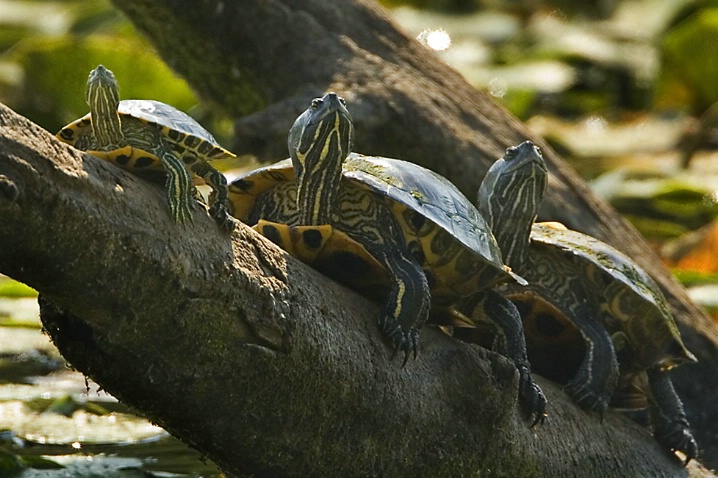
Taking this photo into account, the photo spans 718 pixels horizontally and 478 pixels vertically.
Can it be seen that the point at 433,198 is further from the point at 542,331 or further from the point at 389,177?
the point at 542,331

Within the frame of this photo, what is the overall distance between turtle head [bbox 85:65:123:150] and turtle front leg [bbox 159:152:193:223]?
7.2 inches

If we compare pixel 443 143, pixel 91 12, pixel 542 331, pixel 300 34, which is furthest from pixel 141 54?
pixel 542 331

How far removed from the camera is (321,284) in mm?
2838

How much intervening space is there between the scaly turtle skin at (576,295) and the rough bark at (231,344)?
67 centimetres

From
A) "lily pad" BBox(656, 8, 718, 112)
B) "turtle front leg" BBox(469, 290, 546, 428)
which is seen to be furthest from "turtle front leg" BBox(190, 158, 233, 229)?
"lily pad" BBox(656, 8, 718, 112)

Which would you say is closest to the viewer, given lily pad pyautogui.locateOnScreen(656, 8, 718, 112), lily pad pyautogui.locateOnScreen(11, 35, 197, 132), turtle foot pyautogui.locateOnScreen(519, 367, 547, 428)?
turtle foot pyautogui.locateOnScreen(519, 367, 547, 428)

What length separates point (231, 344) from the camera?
2.52 metres

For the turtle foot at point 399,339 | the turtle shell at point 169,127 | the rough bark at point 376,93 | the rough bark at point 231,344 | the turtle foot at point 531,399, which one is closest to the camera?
the rough bark at point 231,344

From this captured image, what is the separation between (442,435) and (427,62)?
7.55 feet

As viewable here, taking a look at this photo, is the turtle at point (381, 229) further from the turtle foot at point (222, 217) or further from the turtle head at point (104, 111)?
the turtle head at point (104, 111)

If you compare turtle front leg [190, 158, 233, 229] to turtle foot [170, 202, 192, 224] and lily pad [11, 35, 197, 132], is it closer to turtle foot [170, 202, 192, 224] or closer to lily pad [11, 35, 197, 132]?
turtle foot [170, 202, 192, 224]

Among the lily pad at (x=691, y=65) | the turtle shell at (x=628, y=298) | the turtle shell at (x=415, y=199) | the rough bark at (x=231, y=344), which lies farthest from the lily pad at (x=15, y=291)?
the lily pad at (x=691, y=65)

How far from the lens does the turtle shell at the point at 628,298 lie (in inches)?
147

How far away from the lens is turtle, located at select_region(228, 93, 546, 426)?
9.52 ft
